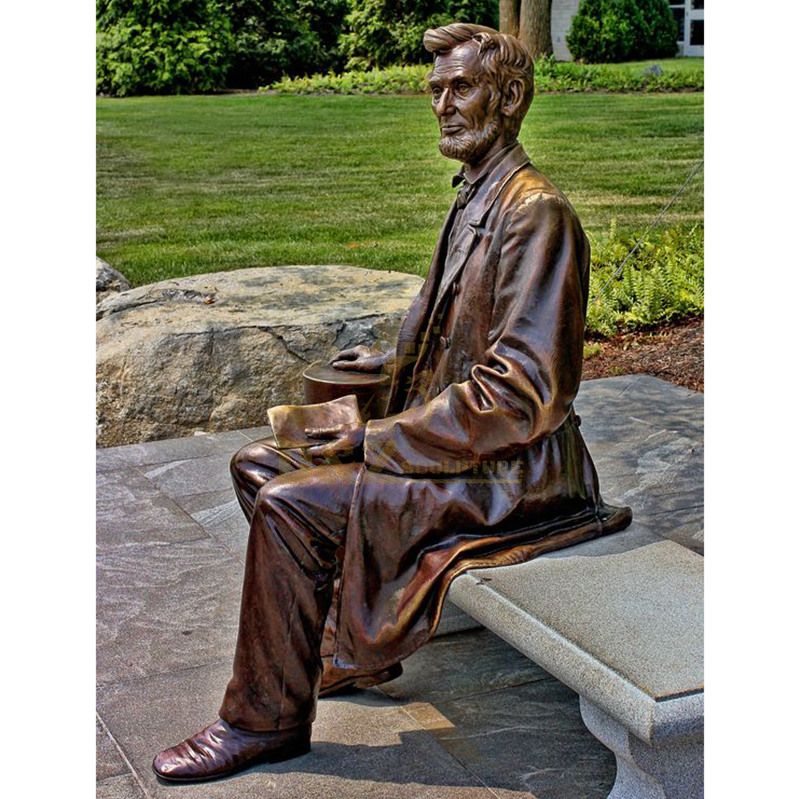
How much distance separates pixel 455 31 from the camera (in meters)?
3.23

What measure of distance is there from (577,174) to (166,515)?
3918mm

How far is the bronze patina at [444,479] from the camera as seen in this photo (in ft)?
10.3

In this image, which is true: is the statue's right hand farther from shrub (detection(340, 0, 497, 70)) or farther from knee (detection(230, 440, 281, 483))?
shrub (detection(340, 0, 497, 70))

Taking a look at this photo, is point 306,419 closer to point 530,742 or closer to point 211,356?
point 530,742

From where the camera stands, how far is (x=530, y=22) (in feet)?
19.6

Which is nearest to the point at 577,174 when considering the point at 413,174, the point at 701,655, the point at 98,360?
the point at 413,174

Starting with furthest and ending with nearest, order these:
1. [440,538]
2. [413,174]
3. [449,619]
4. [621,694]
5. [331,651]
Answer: [413,174] → [449,619] → [331,651] → [440,538] → [621,694]

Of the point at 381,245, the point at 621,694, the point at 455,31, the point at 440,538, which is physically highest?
the point at 455,31

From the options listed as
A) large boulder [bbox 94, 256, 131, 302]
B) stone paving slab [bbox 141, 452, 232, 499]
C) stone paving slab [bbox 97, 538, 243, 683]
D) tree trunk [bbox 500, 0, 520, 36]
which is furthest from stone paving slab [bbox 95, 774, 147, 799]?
large boulder [bbox 94, 256, 131, 302]

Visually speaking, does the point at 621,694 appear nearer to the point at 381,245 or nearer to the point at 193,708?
the point at 193,708

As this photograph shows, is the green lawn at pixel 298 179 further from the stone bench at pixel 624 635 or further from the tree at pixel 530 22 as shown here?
the stone bench at pixel 624 635

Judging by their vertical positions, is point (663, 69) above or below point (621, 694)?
above

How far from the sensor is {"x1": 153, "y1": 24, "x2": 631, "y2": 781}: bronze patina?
3.13m

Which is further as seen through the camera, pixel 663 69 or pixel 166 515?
pixel 663 69
